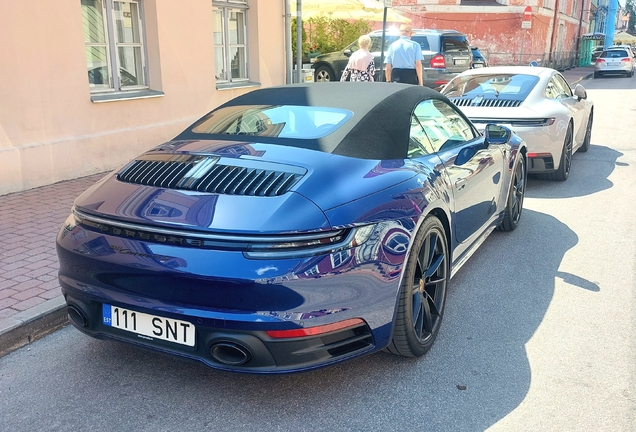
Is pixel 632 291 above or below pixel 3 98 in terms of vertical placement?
below

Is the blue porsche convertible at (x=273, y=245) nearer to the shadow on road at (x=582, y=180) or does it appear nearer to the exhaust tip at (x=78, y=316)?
the exhaust tip at (x=78, y=316)

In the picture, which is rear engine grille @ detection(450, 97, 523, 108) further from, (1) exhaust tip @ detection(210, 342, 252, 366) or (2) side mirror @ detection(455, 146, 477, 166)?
→ (1) exhaust tip @ detection(210, 342, 252, 366)

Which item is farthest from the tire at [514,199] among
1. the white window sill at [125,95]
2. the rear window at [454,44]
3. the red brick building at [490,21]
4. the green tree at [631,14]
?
the green tree at [631,14]

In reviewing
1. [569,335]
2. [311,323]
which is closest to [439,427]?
[311,323]

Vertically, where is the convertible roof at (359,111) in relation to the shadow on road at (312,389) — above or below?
above

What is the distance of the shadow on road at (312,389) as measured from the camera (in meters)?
2.63

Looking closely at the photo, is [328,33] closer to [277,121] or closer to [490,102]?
[490,102]

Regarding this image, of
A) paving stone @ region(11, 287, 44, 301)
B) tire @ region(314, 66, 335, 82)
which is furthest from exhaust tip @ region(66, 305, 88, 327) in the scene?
tire @ region(314, 66, 335, 82)

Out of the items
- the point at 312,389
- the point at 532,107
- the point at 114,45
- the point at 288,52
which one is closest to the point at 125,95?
the point at 114,45

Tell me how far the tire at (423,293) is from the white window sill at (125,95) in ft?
17.1

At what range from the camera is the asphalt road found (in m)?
2.63

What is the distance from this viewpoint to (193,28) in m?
8.62

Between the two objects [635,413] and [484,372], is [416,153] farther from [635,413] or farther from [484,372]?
[635,413]

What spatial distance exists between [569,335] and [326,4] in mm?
12851
